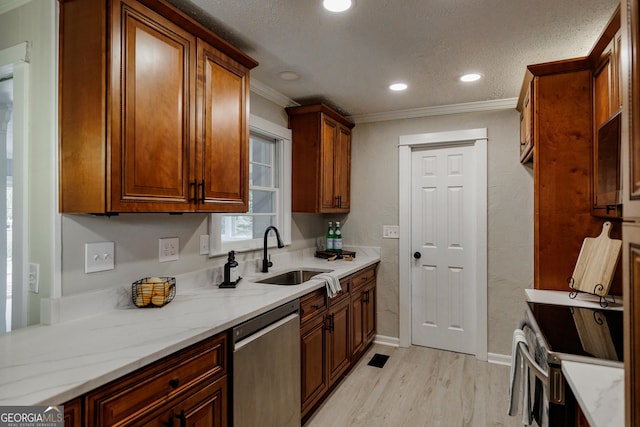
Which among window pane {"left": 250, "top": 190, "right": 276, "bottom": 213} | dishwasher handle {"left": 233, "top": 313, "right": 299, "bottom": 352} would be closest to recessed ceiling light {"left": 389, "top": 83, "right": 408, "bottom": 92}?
window pane {"left": 250, "top": 190, "right": 276, "bottom": 213}

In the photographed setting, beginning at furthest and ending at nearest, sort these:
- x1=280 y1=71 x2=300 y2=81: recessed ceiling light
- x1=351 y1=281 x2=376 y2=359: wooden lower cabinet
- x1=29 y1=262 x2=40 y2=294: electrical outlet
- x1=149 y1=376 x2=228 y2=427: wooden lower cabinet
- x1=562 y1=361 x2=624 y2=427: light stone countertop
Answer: x1=351 y1=281 x2=376 y2=359: wooden lower cabinet < x1=280 y1=71 x2=300 y2=81: recessed ceiling light < x1=29 y1=262 x2=40 y2=294: electrical outlet < x1=149 y1=376 x2=228 y2=427: wooden lower cabinet < x1=562 y1=361 x2=624 y2=427: light stone countertop

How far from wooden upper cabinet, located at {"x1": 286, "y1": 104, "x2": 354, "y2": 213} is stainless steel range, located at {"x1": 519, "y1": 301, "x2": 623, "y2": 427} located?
6.15 ft

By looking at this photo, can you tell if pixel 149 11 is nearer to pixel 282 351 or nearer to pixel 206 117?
pixel 206 117

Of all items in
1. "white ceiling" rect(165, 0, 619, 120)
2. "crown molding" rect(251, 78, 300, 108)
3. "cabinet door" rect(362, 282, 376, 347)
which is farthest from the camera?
"cabinet door" rect(362, 282, 376, 347)

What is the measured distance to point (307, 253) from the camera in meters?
3.58

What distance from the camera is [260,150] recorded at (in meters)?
3.12

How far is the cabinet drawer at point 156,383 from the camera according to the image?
1.08 meters

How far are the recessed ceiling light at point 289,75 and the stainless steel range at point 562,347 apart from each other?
84.3 inches

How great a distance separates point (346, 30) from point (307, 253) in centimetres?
215

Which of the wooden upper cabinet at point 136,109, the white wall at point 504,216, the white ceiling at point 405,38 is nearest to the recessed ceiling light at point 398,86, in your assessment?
the white ceiling at point 405,38

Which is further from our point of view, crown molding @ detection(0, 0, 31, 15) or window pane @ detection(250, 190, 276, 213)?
window pane @ detection(250, 190, 276, 213)

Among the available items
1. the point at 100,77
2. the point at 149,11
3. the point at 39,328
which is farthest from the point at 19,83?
the point at 39,328

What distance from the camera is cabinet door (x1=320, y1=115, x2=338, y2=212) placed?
10.6 feet

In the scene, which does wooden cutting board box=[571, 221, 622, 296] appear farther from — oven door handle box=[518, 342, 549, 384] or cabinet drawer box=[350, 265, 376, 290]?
cabinet drawer box=[350, 265, 376, 290]
